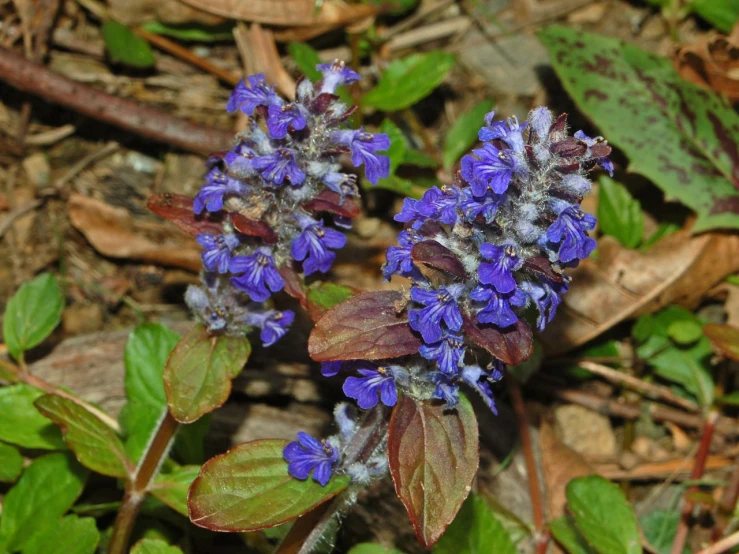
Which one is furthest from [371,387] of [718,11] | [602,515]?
[718,11]

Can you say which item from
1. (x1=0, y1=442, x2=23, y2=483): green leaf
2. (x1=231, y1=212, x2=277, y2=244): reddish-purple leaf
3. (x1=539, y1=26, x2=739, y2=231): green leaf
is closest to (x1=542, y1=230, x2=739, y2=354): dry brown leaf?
(x1=539, y1=26, x2=739, y2=231): green leaf

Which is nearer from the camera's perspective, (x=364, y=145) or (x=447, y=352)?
(x=447, y=352)

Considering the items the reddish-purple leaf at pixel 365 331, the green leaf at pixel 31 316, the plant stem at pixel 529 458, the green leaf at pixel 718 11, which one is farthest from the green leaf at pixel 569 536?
the green leaf at pixel 718 11

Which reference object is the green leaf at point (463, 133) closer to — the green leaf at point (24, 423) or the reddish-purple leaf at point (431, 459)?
the reddish-purple leaf at point (431, 459)

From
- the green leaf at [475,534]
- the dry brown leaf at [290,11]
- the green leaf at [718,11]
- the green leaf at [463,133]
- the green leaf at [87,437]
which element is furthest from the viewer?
the green leaf at [718,11]

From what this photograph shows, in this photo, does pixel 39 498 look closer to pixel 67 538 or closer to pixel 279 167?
pixel 67 538

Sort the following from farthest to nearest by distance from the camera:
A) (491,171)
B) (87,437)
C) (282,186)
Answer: (87,437), (282,186), (491,171)

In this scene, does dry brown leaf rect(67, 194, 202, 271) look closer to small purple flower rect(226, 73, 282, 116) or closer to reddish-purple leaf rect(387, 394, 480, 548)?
small purple flower rect(226, 73, 282, 116)
